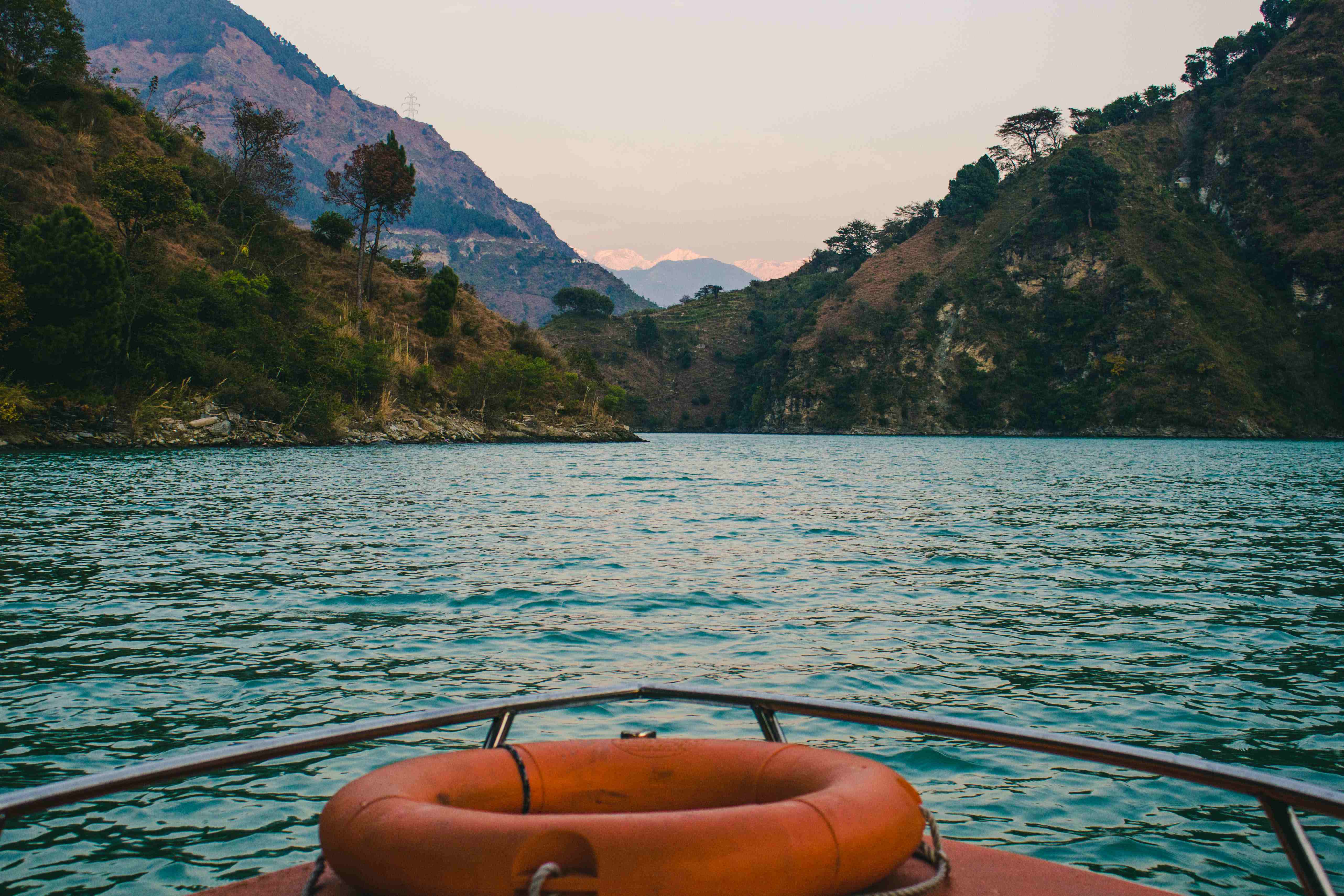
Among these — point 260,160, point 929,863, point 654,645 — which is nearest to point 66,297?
point 260,160

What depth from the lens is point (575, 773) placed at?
10.0ft

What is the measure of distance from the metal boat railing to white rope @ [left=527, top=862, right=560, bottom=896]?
104cm

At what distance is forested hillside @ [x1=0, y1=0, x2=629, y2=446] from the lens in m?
35.2

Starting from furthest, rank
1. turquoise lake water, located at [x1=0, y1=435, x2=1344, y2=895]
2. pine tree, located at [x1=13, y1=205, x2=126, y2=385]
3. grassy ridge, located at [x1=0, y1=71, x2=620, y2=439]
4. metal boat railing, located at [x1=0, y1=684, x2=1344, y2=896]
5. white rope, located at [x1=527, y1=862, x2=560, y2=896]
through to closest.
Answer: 1. grassy ridge, located at [x1=0, y1=71, x2=620, y2=439]
2. pine tree, located at [x1=13, y1=205, x2=126, y2=385]
3. turquoise lake water, located at [x1=0, y1=435, x2=1344, y2=895]
4. metal boat railing, located at [x1=0, y1=684, x2=1344, y2=896]
5. white rope, located at [x1=527, y1=862, x2=560, y2=896]

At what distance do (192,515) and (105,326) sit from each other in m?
23.5

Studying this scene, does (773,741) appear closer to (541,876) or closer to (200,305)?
(541,876)

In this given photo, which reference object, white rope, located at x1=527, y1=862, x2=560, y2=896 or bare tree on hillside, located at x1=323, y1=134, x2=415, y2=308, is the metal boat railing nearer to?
white rope, located at x1=527, y1=862, x2=560, y2=896

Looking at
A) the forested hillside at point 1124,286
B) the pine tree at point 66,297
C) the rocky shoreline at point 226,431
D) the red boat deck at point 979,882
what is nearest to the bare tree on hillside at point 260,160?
the rocky shoreline at point 226,431

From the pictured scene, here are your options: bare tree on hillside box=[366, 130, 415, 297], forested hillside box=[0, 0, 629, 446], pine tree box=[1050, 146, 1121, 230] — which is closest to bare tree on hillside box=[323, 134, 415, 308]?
bare tree on hillside box=[366, 130, 415, 297]

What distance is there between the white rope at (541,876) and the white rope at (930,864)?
3.28ft

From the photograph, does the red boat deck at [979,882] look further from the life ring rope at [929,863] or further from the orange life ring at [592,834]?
the orange life ring at [592,834]

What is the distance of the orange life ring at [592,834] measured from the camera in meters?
2.17

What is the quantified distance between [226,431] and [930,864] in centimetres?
4729

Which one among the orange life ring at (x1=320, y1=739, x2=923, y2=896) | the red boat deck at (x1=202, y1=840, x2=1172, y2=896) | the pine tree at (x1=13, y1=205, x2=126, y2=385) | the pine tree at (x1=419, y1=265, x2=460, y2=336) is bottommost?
the red boat deck at (x1=202, y1=840, x2=1172, y2=896)
